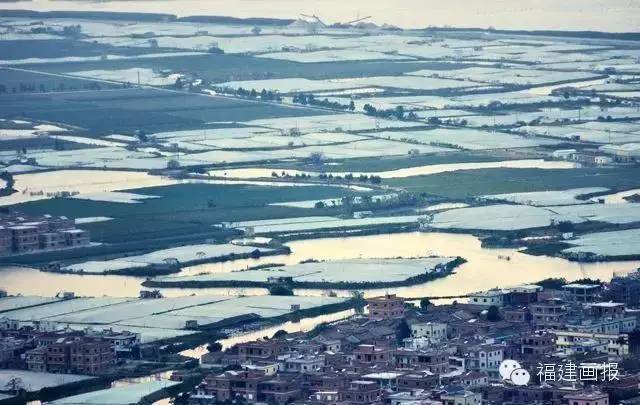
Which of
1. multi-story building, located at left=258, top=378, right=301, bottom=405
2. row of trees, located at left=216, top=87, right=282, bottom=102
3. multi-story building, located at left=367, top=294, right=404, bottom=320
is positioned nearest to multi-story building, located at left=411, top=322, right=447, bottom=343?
multi-story building, located at left=367, top=294, right=404, bottom=320

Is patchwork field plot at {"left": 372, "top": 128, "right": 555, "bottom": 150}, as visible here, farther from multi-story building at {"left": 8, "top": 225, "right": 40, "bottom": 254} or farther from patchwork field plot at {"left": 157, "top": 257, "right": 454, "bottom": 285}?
patchwork field plot at {"left": 157, "top": 257, "right": 454, "bottom": 285}

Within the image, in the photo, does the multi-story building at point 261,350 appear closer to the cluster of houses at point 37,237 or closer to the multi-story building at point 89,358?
the multi-story building at point 89,358

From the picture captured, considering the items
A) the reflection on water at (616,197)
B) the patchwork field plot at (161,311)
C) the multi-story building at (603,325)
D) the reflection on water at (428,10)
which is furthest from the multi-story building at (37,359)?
the reflection on water at (428,10)

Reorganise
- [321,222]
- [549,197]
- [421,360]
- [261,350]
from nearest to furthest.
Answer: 1. [421,360]
2. [261,350]
3. [321,222]
4. [549,197]

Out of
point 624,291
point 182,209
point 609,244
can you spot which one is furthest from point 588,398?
point 182,209

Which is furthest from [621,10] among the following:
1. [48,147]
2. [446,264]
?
[446,264]

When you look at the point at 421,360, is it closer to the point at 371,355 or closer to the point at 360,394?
the point at 371,355
